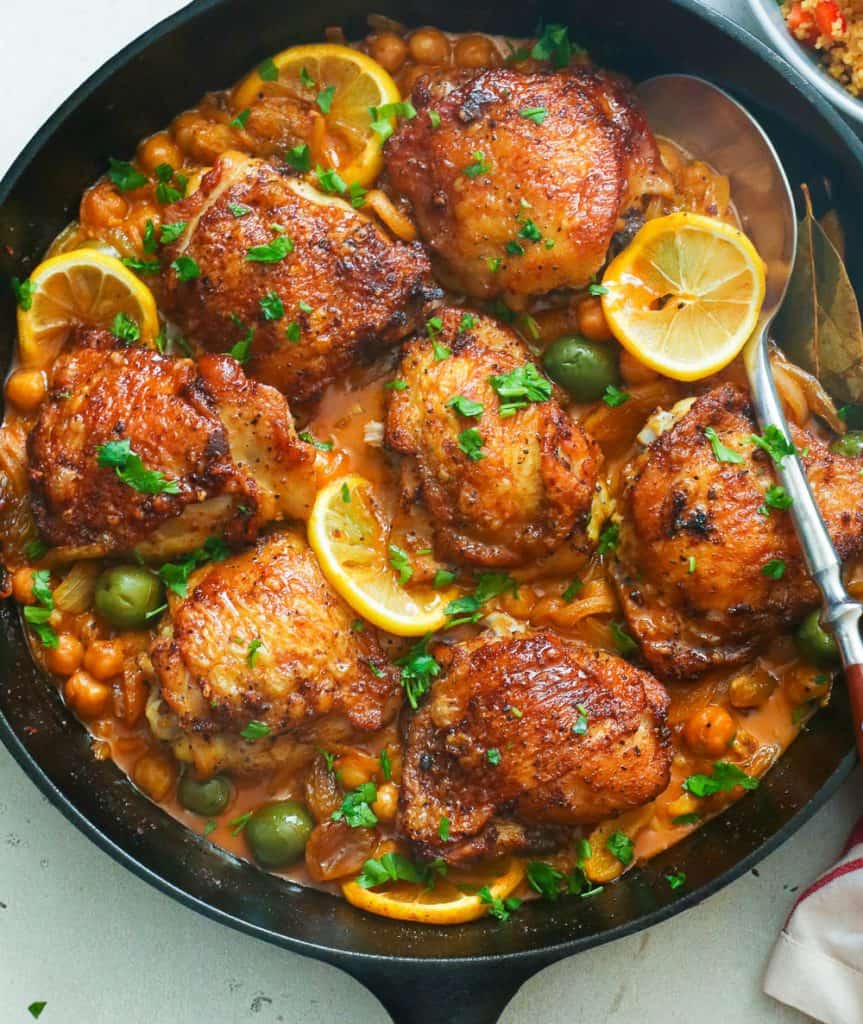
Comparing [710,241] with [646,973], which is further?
[646,973]

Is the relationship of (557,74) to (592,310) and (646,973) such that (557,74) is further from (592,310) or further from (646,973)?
(646,973)

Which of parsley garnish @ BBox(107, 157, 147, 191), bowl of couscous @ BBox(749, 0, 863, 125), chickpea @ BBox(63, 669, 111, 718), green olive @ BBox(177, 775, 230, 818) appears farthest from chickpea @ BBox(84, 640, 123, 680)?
bowl of couscous @ BBox(749, 0, 863, 125)

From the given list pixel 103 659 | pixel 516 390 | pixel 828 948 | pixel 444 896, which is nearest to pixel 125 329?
pixel 103 659

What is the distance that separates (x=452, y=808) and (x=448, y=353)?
1605 millimetres

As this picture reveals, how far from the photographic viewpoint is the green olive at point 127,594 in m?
4.05

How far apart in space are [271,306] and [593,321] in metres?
1.17

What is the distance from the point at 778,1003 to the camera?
4.35 m

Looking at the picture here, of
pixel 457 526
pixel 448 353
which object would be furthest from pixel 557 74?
pixel 457 526

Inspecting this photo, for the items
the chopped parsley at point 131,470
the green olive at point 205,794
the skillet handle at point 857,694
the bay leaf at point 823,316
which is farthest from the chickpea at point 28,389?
the skillet handle at point 857,694

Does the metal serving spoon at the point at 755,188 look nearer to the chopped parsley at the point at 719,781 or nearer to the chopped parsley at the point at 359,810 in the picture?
the chopped parsley at the point at 719,781

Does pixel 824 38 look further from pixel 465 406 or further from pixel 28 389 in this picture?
pixel 28 389

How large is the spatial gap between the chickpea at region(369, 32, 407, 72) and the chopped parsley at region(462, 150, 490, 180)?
2.17 ft

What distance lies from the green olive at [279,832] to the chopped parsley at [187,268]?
1928mm

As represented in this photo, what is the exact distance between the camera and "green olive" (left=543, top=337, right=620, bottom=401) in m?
4.15
